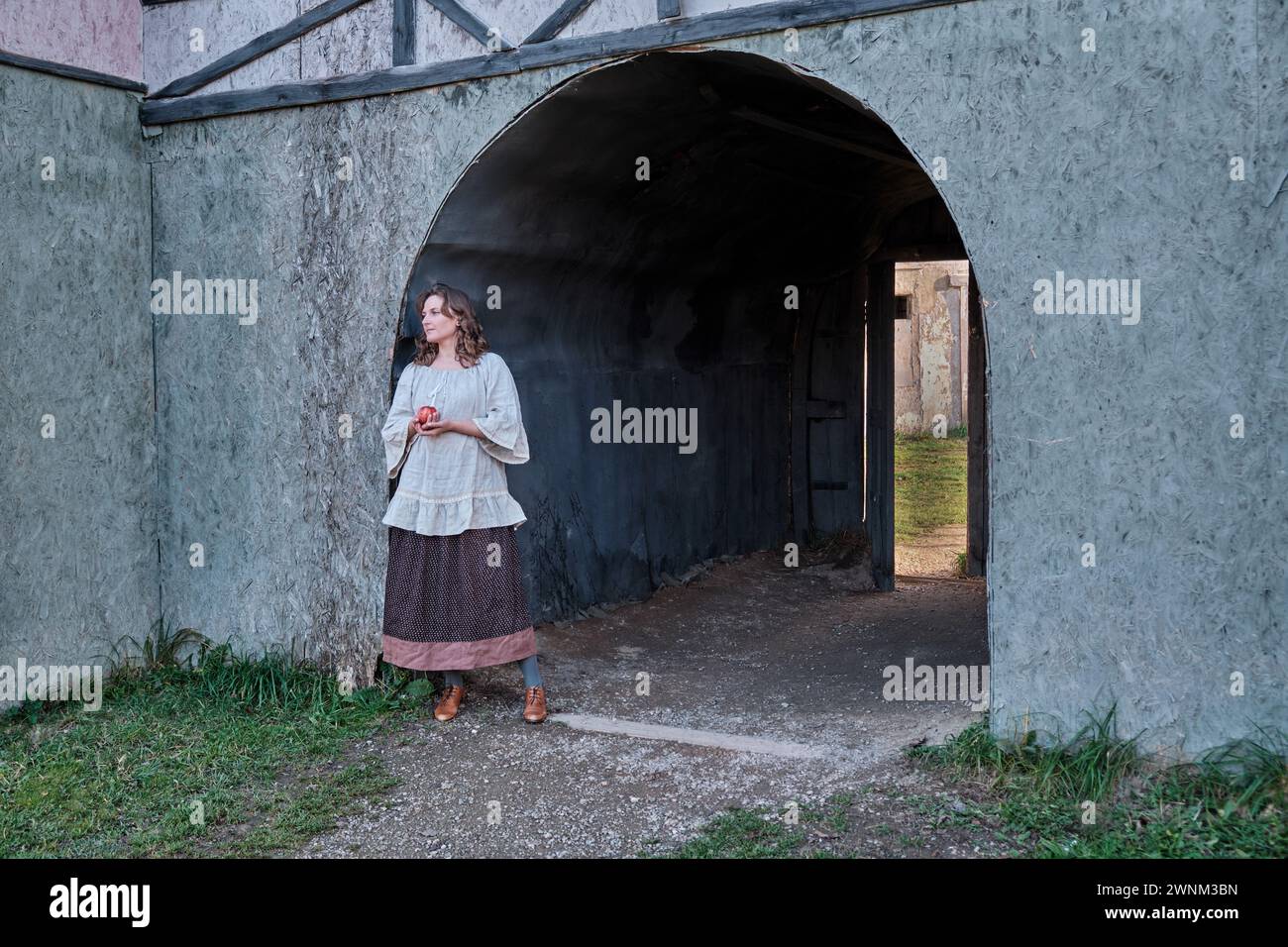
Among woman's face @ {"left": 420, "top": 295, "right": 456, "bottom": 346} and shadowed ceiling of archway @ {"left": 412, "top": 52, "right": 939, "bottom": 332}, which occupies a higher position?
shadowed ceiling of archway @ {"left": 412, "top": 52, "right": 939, "bottom": 332}

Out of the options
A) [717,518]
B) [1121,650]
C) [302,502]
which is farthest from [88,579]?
[1121,650]

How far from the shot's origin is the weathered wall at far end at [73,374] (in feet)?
20.9

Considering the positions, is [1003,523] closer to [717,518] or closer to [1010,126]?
[1010,126]

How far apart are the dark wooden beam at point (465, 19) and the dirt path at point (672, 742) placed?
326cm

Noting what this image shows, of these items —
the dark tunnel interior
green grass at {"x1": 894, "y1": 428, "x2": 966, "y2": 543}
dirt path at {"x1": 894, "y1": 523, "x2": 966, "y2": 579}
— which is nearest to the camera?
the dark tunnel interior

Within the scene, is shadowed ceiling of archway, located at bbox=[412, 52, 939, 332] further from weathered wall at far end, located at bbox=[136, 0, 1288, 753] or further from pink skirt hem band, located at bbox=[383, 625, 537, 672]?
pink skirt hem band, located at bbox=[383, 625, 537, 672]

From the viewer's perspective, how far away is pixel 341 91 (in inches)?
254

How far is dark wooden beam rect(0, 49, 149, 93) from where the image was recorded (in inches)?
249

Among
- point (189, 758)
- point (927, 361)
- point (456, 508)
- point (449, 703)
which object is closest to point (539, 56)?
point (456, 508)

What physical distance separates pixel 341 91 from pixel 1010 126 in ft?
11.1

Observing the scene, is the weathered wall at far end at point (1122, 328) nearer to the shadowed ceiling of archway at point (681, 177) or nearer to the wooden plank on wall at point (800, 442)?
the shadowed ceiling of archway at point (681, 177)

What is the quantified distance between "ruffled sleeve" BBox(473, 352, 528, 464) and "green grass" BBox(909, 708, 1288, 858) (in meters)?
2.38

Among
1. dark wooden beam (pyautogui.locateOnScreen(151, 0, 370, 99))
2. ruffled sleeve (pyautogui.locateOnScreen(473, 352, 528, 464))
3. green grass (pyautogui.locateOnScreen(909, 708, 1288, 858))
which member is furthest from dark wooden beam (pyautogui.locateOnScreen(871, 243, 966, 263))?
green grass (pyautogui.locateOnScreen(909, 708, 1288, 858))

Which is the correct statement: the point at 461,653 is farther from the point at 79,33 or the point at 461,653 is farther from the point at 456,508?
the point at 79,33
